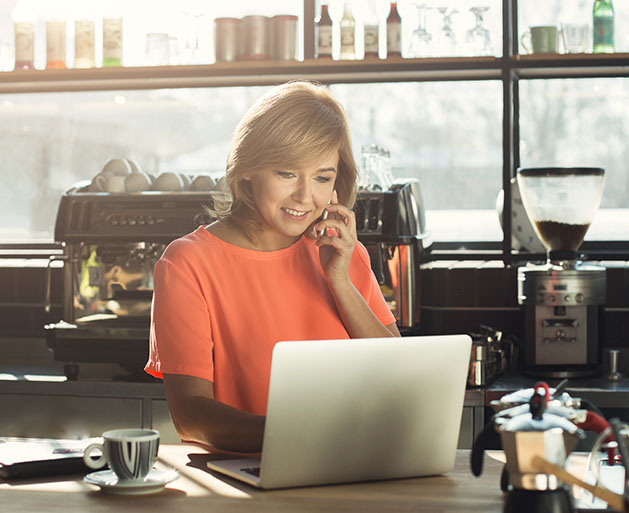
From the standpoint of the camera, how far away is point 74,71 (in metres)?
3.22

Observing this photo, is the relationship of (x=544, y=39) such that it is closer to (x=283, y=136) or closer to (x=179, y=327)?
(x=283, y=136)

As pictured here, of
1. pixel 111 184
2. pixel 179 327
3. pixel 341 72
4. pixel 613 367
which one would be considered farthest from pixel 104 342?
pixel 613 367

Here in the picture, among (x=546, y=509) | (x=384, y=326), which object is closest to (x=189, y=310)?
→ (x=384, y=326)

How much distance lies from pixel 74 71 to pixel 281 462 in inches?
92.2

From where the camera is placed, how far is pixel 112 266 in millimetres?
2922

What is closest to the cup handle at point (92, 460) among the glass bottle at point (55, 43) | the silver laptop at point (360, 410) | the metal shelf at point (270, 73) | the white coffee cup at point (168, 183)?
the silver laptop at point (360, 410)

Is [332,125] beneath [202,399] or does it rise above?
above

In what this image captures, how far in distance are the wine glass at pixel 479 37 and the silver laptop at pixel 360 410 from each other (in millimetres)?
1986

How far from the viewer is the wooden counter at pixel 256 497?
1.14 meters

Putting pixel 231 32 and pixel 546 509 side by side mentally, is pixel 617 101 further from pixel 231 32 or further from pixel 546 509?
pixel 546 509

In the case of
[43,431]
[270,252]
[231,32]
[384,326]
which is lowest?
[43,431]

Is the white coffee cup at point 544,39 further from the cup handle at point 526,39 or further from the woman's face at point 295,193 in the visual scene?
the woman's face at point 295,193

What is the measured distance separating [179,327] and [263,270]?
9.3 inches

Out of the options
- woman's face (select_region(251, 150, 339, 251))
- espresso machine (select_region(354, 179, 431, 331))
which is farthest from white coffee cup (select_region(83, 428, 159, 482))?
espresso machine (select_region(354, 179, 431, 331))
